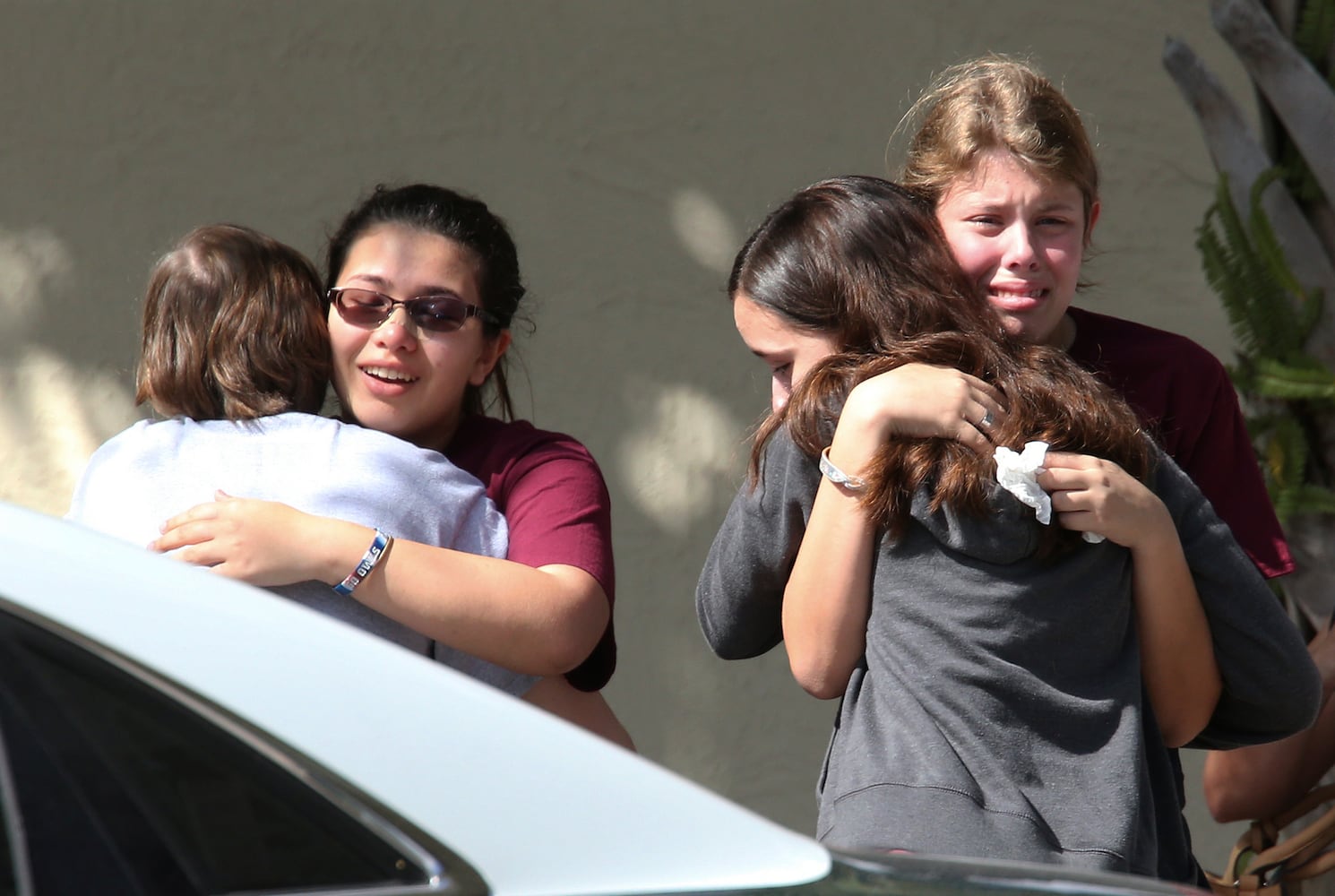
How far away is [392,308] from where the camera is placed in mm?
2137

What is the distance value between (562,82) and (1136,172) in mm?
1525

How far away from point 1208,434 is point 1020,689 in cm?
57

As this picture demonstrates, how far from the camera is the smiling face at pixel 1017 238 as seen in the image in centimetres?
193

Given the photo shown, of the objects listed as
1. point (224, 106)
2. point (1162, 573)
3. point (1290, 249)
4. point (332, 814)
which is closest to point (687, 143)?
point (224, 106)

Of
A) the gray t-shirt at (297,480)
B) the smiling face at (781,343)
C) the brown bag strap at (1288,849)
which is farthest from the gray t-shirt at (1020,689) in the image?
the brown bag strap at (1288,849)

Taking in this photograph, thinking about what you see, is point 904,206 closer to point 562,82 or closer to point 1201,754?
point 562,82

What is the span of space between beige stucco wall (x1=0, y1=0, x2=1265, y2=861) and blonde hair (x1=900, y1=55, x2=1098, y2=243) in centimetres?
172

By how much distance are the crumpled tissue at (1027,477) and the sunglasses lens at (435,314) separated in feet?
2.91

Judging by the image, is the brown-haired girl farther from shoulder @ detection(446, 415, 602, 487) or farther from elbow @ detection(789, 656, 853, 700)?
shoulder @ detection(446, 415, 602, 487)

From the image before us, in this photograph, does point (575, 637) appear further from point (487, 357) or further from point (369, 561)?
point (487, 357)

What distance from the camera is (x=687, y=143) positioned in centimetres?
378

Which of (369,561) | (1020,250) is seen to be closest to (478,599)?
(369,561)

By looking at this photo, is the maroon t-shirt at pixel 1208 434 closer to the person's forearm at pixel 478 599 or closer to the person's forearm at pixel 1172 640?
the person's forearm at pixel 1172 640

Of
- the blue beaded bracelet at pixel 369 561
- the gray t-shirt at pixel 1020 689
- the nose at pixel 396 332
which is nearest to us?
the gray t-shirt at pixel 1020 689
